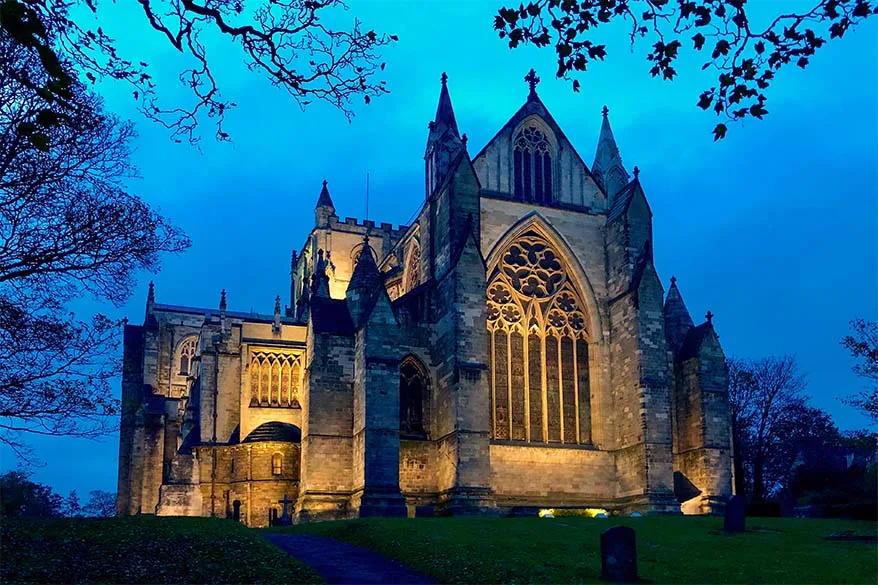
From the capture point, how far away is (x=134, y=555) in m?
16.2

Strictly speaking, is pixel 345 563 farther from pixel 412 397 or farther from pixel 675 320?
pixel 675 320

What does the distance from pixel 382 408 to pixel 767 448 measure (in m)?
31.6

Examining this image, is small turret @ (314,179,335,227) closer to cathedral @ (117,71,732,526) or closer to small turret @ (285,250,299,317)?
small turret @ (285,250,299,317)

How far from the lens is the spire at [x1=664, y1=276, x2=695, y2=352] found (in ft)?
123

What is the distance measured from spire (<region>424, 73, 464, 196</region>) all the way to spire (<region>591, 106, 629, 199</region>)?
22.3 ft

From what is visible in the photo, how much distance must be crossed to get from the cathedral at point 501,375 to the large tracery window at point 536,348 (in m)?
0.08

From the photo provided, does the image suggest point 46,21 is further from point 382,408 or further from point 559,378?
point 559,378

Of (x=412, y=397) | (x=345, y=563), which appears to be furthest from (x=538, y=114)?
(x=345, y=563)

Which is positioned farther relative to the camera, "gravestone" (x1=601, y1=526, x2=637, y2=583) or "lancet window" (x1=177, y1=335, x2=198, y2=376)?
"lancet window" (x1=177, y1=335, x2=198, y2=376)

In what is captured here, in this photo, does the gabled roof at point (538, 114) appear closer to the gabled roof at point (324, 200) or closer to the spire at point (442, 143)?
the spire at point (442, 143)

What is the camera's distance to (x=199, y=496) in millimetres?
40500

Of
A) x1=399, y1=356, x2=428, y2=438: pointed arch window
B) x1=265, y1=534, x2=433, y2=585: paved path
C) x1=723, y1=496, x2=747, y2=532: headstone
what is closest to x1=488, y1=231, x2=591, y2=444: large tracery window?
x1=399, y1=356, x2=428, y2=438: pointed arch window

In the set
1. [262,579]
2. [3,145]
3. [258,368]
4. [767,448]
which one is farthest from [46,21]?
[767,448]

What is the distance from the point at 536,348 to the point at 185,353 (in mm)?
27652
